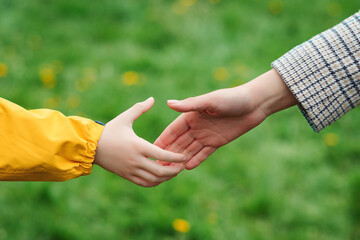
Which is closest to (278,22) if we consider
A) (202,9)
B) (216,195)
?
(202,9)

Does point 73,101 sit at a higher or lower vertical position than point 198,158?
lower

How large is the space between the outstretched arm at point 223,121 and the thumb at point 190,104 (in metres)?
0.08

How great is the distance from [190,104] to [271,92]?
0.36m

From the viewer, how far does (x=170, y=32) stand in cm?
335

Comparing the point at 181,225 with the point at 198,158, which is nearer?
the point at 198,158

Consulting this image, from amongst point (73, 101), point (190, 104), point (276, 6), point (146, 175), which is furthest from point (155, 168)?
point (276, 6)

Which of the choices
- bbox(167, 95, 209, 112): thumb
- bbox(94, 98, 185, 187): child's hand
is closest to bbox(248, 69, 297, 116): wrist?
bbox(167, 95, 209, 112): thumb

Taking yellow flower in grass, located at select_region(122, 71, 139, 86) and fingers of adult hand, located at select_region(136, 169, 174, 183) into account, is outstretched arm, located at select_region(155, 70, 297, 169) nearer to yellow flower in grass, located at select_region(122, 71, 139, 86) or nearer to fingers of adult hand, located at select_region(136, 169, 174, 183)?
fingers of adult hand, located at select_region(136, 169, 174, 183)

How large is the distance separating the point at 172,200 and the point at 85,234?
47 centimetres

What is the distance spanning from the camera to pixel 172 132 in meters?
1.72

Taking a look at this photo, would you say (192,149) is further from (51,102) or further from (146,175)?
(51,102)

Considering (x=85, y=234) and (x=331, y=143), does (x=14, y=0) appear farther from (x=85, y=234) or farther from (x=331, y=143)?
(x=331, y=143)

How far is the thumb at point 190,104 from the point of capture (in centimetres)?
152

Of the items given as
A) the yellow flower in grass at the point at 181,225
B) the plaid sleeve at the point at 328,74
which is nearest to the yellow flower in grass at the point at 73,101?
the yellow flower in grass at the point at 181,225
